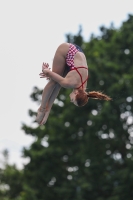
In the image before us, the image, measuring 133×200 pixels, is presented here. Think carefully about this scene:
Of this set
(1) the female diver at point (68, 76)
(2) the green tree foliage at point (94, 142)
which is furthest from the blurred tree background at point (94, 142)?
(1) the female diver at point (68, 76)

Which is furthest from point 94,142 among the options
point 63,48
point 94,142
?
point 63,48

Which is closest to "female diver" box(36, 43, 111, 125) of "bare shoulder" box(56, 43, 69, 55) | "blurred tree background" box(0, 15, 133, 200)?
"bare shoulder" box(56, 43, 69, 55)

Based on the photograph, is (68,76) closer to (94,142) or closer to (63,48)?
(63,48)

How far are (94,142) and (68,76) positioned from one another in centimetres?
2022

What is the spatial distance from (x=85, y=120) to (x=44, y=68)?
20.0 metres

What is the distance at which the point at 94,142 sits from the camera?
29344 millimetres

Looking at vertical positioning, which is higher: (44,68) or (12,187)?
(12,187)

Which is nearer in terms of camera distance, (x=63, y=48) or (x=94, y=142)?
(x=63, y=48)

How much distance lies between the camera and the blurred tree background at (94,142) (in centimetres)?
2842

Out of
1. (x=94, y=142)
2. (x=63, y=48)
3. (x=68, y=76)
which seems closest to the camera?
(x=68, y=76)

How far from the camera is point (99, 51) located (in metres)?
31.9

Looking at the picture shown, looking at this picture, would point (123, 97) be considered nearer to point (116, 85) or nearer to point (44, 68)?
point (116, 85)

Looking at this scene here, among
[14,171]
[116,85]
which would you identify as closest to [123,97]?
[116,85]

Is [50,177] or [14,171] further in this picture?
[14,171]
